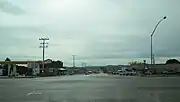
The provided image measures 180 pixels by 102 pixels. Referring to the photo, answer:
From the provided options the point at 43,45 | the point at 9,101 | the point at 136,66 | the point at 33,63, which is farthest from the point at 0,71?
the point at 9,101

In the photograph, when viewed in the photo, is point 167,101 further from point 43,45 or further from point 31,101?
point 43,45

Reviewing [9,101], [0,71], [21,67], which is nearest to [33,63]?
[0,71]

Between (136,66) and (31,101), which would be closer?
(31,101)

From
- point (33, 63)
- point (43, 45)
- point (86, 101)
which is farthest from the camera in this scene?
point (33, 63)

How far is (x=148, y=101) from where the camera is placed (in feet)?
61.7

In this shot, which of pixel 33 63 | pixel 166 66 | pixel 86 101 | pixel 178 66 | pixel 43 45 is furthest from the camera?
pixel 166 66

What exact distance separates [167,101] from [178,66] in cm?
15210

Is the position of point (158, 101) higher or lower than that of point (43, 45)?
lower

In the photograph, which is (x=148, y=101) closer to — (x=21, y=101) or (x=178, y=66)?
(x=21, y=101)

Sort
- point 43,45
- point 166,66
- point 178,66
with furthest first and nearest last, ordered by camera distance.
A: point 166,66
point 178,66
point 43,45

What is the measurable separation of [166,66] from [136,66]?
622 inches

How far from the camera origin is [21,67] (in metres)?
178

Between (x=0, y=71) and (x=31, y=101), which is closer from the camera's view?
(x=31, y=101)

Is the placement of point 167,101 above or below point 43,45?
below
